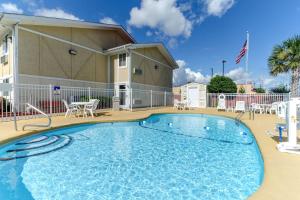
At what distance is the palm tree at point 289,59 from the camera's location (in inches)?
480

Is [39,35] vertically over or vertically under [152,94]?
over

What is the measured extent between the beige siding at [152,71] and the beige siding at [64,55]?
9.97 feet

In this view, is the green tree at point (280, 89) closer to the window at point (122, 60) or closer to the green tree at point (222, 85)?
the green tree at point (222, 85)

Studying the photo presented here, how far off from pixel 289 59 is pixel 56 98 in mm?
16619

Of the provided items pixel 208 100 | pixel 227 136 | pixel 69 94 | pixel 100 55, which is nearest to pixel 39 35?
Answer: pixel 69 94

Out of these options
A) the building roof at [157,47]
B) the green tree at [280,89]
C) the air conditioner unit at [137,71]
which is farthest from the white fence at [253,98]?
the air conditioner unit at [137,71]

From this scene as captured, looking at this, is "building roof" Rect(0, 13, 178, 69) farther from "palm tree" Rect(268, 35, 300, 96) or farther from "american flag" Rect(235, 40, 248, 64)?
"palm tree" Rect(268, 35, 300, 96)

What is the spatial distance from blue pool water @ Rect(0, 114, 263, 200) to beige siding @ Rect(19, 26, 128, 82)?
7.11 meters

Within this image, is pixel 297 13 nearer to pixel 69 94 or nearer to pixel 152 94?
pixel 152 94

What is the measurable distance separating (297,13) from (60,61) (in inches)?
703

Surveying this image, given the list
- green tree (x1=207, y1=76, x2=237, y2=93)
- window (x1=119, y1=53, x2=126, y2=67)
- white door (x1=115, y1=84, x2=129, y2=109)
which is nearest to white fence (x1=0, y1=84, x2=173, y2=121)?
white door (x1=115, y1=84, x2=129, y2=109)

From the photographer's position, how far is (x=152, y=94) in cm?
1803

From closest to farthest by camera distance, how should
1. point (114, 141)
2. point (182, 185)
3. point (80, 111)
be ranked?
point (182, 185) → point (114, 141) → point (80, 111)

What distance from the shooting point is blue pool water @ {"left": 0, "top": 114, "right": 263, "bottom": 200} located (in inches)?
118
